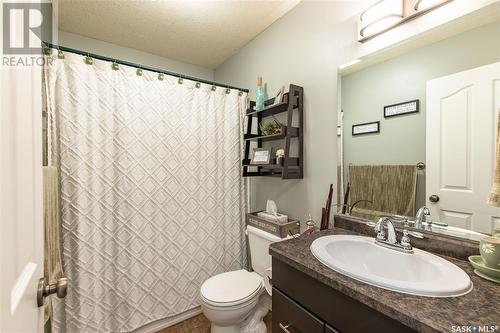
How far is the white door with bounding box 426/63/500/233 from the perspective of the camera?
2.96 feet

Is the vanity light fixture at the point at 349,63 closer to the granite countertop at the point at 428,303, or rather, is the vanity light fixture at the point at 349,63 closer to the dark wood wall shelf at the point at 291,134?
the dark wood wall shelf at the point at 291,134

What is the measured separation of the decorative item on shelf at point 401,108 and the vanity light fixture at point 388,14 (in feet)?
1.30

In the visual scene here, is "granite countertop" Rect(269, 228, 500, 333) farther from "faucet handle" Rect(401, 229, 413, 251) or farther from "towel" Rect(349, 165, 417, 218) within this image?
"towel" Rect(349, 165, 417, 218)

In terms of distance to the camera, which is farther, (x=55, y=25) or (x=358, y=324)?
(x=55, y=25)

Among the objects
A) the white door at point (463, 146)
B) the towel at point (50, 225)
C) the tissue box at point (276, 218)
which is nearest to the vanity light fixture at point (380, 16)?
the white door at point (463, 146)

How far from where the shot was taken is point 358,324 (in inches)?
28.0

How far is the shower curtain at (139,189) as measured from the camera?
1402mm

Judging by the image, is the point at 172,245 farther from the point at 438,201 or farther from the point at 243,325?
the point at 438,201

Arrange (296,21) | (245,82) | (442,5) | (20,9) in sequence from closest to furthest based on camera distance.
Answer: (20,9) < (442,5) < (296,21) < (245,82)

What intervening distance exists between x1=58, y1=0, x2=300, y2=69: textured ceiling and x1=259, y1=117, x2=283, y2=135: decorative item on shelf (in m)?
0.85

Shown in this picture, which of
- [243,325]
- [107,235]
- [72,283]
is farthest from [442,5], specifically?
[72,283]

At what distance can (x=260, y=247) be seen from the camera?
5.57 feet

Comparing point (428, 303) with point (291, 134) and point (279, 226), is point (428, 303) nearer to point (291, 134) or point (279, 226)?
point (279, 226)

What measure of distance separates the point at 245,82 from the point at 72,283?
6.80 ft
